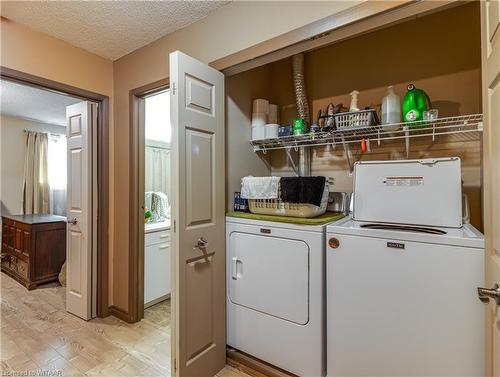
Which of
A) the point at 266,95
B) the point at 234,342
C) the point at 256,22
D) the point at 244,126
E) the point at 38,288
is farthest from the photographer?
the point at 38,288

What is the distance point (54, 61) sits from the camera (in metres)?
2.21

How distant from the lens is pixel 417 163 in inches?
58.2

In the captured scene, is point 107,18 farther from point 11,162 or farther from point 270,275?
point 11,162

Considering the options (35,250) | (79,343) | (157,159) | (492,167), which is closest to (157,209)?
(157,159)

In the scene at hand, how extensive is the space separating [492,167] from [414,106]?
0.75m

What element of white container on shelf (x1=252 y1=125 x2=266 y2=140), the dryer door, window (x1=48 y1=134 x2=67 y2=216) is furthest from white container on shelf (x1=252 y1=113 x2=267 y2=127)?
window (x1=48 y1=134 x2=67 y2=216)

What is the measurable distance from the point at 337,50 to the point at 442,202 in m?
1.48

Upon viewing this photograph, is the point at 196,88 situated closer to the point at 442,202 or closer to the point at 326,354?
the point at 442,202

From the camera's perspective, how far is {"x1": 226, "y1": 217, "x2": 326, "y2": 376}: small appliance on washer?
155 cm

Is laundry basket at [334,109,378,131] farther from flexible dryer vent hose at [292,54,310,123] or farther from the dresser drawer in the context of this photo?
the dresser drawer

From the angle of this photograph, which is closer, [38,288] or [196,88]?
[196,88]

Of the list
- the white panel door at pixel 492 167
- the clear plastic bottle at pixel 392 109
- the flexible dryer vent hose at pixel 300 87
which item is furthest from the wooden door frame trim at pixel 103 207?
the white panel door at pixel 492 167

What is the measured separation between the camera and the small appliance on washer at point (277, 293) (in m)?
1.55

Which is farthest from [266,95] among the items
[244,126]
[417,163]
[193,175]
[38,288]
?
[38,288]
